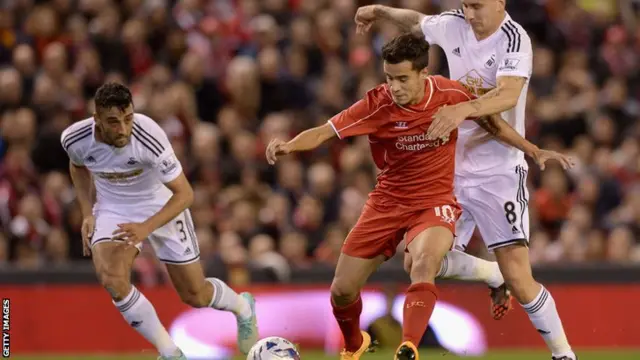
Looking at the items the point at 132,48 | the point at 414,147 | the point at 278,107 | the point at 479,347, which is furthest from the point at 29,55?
the point at 414,147

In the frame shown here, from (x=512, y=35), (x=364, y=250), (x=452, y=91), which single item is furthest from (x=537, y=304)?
(x=512, y=35)

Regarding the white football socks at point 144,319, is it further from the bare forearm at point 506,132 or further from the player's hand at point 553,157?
the player's hand at point 553,157

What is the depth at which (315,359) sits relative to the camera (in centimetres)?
1266

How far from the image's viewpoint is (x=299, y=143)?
9.77 meters

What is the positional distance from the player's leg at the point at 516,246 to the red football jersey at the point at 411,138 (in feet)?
1.57

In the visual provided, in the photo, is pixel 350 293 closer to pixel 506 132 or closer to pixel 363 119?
pixel 363 119

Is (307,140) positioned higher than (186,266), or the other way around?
(307,140)

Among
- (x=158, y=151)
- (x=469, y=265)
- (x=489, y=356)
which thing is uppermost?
(x=158, y=151)

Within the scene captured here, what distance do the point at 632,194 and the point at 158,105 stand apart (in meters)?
5.63

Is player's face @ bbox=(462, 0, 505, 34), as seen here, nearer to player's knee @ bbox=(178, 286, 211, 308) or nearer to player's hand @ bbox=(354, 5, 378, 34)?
player's hand @ bbox=(354, 5, 378, 34)

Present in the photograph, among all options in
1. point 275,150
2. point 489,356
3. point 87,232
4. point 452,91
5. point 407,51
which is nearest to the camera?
point 275,150

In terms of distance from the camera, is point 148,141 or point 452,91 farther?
point 148,141

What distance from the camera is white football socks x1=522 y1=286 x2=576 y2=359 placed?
10.4 metres

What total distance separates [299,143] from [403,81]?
0.84 meters
